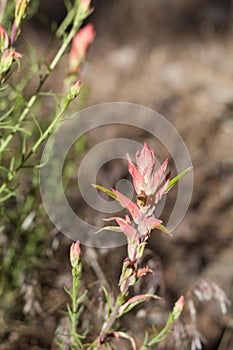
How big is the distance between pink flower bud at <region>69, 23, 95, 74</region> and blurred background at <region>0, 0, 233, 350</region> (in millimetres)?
257

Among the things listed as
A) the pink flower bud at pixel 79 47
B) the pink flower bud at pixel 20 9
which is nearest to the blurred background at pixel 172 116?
the pink flower bud at pixel 79 47

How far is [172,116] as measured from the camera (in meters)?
2.73

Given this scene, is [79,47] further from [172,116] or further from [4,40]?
[172,116]

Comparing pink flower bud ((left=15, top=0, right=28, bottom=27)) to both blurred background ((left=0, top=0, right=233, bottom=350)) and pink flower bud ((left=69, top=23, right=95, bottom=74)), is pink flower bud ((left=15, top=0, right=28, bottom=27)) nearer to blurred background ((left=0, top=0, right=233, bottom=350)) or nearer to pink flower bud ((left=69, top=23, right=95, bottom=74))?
pink flower bud ((left=69, top=23, right=95, bottom=74))

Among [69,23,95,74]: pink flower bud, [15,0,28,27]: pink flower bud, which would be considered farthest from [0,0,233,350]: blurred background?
[15,0,28,27]: pink flower bud

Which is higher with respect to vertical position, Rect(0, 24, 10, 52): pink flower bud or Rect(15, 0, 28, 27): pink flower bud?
Rect(15, 0, 28, 27): pink flower bud

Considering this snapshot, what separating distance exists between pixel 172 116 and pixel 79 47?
167cm

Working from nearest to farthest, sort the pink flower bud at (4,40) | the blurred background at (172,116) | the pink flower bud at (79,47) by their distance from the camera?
the pink flower bud at (4,40) < the pink flower bud at (79,47) < the blurred background at (172,116)

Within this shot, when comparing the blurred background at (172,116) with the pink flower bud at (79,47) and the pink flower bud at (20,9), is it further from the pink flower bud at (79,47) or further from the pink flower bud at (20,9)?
the pink flower bud at (20,9)

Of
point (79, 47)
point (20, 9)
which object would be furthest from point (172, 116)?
point (20, 9)

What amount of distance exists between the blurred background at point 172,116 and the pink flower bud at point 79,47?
26 cm

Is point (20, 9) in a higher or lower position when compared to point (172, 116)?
higher

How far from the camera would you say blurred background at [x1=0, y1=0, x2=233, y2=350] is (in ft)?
4.81

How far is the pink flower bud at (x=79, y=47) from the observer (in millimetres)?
1085
